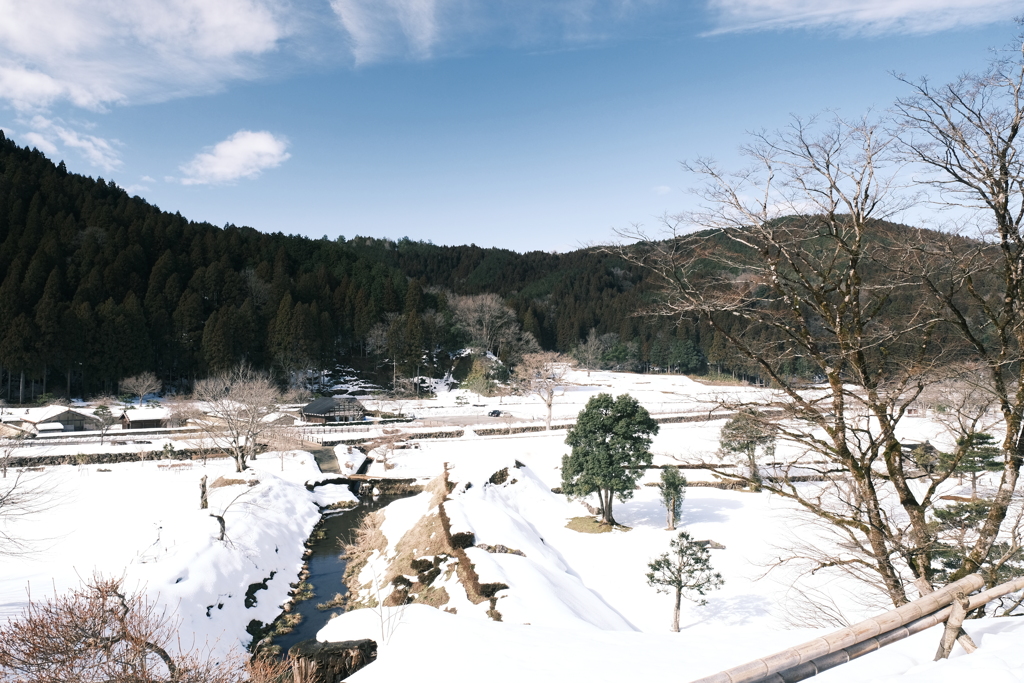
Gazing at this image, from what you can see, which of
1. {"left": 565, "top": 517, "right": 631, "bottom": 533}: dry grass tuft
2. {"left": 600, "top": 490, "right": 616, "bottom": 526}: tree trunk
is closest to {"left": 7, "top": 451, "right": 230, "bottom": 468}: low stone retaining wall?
{"left": 565, "top": 517, "right": 631, "bottom": 533}: dry grass tuft

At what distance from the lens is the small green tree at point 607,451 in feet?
61.0

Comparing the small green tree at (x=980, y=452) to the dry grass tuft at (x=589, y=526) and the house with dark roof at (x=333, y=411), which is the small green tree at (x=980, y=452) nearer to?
the dry grass tuft at (x=589, y=526)

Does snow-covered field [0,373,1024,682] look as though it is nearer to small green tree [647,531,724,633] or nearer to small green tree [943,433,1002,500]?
small green tree [943,433,1002,500]

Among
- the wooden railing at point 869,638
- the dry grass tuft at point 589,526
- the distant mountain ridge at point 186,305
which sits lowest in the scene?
the dry grass tuft at point 589,526

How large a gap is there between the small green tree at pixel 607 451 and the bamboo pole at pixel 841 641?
50.8 ft

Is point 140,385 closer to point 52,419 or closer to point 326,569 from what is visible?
point 52,419

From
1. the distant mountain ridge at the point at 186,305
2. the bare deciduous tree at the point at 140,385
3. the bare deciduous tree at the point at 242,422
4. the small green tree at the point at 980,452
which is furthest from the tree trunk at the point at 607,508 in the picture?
the bare deciduous tree at the point at 140,385

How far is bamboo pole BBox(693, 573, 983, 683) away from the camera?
2.42 metres

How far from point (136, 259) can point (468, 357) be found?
34.2 metres

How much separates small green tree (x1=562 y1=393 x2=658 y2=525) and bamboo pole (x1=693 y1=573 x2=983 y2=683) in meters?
15.5

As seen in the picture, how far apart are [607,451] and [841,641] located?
1649 cm

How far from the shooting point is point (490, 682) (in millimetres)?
4457

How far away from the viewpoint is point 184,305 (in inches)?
1828

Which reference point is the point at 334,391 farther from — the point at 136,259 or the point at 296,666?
the point at 296,666
